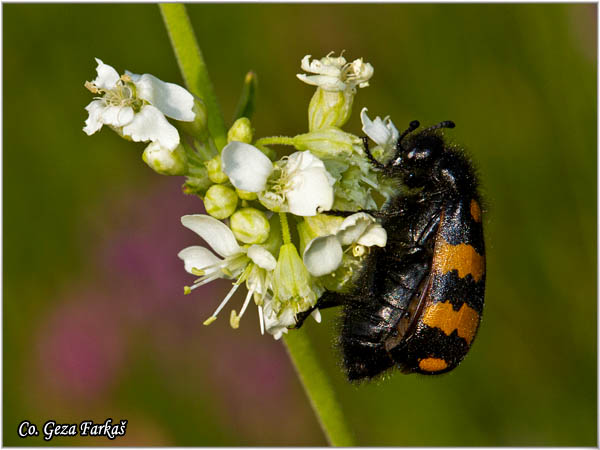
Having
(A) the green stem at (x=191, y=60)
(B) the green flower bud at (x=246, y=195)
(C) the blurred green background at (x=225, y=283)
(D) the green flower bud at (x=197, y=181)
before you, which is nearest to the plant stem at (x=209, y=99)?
(A) the green stem at (x=191, y=60)

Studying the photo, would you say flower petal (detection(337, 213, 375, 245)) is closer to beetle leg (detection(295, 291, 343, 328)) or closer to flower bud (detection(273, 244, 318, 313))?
flower bud (detection(273, 244, 318, 313))

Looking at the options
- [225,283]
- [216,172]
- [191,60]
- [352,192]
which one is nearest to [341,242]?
[352,192]

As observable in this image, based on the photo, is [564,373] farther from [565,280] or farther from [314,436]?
[314,436]

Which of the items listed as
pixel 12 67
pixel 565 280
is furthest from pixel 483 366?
pixel 12 67

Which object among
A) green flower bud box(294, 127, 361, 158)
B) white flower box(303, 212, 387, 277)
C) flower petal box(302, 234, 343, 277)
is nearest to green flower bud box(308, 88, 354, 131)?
green flower bud box(294, 127, 361, 158)

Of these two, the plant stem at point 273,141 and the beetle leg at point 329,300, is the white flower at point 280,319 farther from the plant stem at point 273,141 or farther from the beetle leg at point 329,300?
the plant stem at point 273,141
